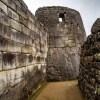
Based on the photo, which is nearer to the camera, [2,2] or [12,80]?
[2,2]

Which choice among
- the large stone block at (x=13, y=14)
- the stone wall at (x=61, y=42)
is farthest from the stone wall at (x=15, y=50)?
the stone wall at (x=61, y=42)

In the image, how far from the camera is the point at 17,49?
4.58 m

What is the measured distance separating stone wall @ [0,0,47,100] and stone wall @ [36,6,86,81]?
4.25 m

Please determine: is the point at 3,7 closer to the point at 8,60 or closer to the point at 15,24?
the point at 15,24

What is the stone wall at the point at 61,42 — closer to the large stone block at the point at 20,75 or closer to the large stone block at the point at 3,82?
the large stone block at the point at 20,75

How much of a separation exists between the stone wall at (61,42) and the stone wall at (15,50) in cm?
425

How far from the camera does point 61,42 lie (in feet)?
34.8

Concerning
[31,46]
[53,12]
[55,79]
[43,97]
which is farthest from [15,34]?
[53,12]

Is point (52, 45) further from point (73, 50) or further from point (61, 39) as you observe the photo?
point (73, 50)

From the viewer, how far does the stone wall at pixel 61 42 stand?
33.8ft

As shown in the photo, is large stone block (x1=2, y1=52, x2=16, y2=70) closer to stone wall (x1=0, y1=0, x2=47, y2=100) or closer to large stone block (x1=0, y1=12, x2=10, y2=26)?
stone wall (x1=0, y1=0, x2=47, y2=100)

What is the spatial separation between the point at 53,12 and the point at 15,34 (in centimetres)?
668

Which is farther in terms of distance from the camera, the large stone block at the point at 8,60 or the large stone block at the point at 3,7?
the large stone block at the point at 8,60

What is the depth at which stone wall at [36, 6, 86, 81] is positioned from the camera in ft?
33.8
